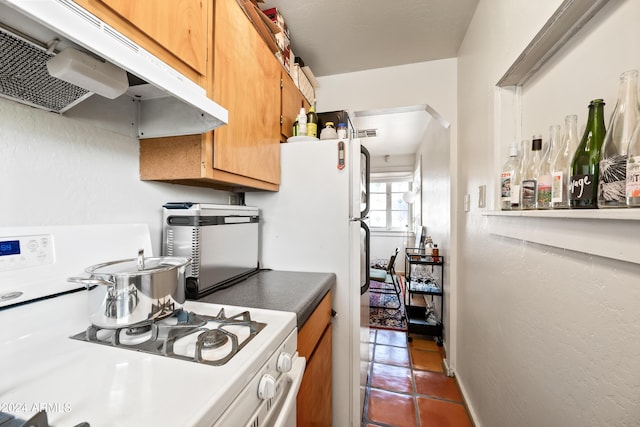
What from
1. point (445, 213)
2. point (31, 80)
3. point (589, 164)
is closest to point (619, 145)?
point (589, 164)

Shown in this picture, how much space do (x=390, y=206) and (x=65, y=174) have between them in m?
5.20

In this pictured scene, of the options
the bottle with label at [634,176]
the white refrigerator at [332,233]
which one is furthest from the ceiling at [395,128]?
the bottle with label at [634,176]

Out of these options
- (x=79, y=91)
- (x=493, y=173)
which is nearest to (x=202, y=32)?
(x=79, y=91)

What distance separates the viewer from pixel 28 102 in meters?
0.66

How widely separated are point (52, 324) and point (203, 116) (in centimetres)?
70

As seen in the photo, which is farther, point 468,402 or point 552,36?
point 468,402

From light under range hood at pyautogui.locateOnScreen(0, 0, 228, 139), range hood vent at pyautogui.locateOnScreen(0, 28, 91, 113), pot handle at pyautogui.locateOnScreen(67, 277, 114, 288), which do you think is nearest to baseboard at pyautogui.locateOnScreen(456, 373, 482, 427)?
pot handle at pyautogui.locateOnScreen(67, 277, 114, 288)

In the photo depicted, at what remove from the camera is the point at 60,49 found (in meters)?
0.57

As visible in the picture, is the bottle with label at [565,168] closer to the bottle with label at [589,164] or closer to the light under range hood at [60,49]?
the bottle with label at [589,164]

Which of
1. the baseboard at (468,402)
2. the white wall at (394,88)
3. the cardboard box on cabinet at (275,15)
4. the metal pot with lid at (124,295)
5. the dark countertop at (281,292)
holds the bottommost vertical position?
the baseboard at (468,402)

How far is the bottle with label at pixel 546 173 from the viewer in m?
0.85

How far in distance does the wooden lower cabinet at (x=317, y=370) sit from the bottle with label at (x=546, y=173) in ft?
3.03

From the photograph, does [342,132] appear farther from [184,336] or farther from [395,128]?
[395,128]

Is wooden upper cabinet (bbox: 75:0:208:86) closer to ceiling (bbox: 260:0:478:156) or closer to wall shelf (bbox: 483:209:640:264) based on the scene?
ceiling (bbox: 260:0:478:156)
